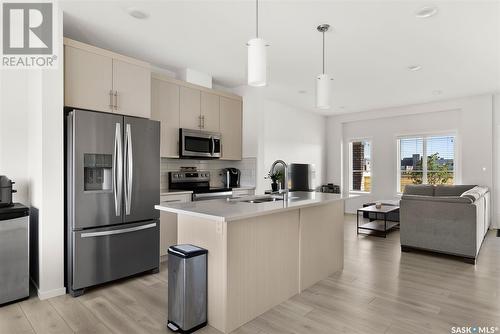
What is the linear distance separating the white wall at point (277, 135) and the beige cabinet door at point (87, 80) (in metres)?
2.59

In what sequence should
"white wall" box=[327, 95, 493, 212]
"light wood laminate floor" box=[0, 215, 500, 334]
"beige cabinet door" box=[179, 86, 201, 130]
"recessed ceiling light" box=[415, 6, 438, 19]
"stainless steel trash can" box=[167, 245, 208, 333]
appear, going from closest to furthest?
1. "stainless steel trash can" box=[167, 245, 208, 333]
2. "light wood laminate floor" box=[0, 215, 500, 334]
3. "recessed ceiling light" box=[415, 6, 438, 19]
4. "beige cabinet door" box=[179, 86, 201, 130]
5. "white wall" box=[327, 95, 493, 212]

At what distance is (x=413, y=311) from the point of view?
2533mm

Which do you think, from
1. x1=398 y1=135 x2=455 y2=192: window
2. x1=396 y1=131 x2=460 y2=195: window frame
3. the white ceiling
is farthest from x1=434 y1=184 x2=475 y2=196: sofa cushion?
the white ceiling

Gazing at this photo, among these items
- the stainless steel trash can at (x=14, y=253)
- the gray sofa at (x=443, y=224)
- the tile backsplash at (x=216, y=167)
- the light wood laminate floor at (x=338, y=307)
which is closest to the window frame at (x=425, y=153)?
the gray sofa at (x=443, y=224)

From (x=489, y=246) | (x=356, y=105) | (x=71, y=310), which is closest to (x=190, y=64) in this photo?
(x=71, y=310)

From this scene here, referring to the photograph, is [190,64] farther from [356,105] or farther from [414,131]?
[414,131]

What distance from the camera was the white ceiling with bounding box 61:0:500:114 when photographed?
2.75 m

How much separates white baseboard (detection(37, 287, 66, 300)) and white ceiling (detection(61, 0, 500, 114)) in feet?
8.70

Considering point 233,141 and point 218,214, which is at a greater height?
point 233,141

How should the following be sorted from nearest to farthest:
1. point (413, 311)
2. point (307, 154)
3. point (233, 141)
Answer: point (413, 311) < point (233, 141) < point (307, 154)

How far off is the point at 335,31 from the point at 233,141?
2588mm

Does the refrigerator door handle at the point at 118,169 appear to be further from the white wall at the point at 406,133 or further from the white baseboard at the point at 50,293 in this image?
the white wall at the point at 406,133

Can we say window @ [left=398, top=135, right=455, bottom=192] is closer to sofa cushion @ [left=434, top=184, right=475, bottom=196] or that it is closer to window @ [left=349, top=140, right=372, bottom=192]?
sofa cushion @ [left=434, top=184, right=475, bottom=196]

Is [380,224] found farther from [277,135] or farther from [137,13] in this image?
[137,13]
